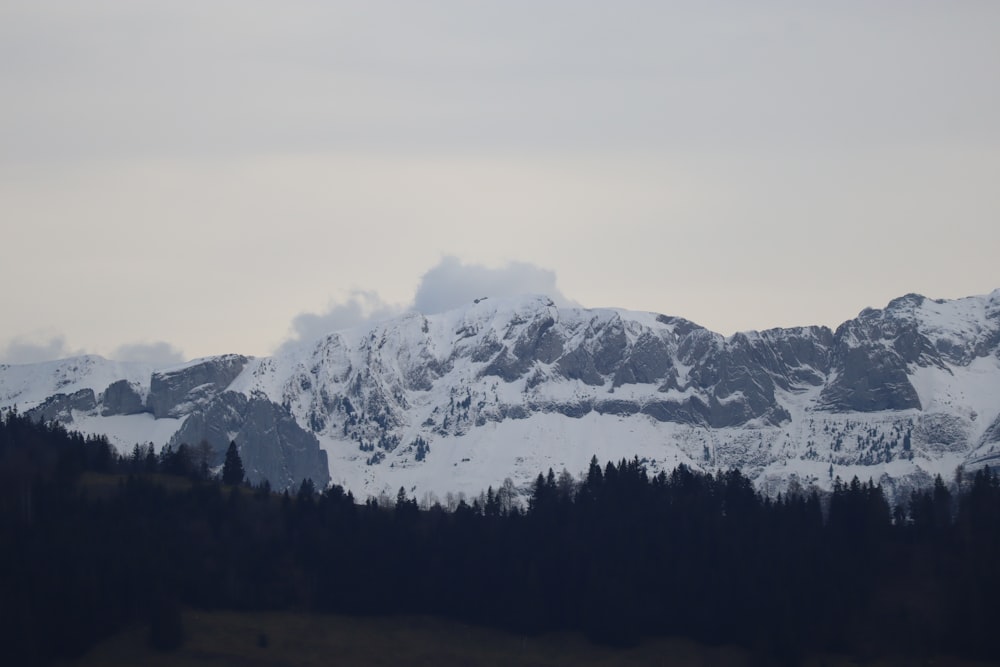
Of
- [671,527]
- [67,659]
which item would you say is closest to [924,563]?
[671,527]

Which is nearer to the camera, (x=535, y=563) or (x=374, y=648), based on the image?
(x=374, y=648)

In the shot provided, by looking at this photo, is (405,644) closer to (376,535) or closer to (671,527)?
(376,535)

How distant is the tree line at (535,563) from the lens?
16062 centimetres

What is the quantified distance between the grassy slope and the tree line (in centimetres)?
205

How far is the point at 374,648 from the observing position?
16375 cm

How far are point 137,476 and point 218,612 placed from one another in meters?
34.8

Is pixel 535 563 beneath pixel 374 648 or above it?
above

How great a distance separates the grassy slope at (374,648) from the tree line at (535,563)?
6.71 feet

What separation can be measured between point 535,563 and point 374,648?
22.5 m

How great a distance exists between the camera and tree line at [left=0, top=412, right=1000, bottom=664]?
161m

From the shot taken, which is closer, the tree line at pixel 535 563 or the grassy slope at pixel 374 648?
the grassy slope at pixel 374 648

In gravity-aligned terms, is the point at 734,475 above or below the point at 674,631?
above

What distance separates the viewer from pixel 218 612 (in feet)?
548

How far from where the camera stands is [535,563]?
584 ft
